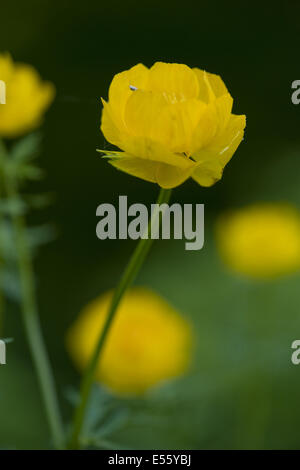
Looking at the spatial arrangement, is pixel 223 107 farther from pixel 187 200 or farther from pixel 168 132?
pixel 187 200

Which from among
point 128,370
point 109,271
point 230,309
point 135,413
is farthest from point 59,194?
point 135,413

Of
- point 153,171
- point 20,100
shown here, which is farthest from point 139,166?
point 20,100

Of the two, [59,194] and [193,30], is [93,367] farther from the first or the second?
[193,30]

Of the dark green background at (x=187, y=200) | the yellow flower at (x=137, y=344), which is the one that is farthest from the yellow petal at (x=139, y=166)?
the dark green background at (x=187, y=200)

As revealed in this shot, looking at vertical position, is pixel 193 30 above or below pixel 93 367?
above

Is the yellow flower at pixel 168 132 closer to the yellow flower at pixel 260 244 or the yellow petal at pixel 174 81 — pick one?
the yellow petal at pixel 174 81

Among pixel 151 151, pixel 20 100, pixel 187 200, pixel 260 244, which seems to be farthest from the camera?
pixel 187 200
